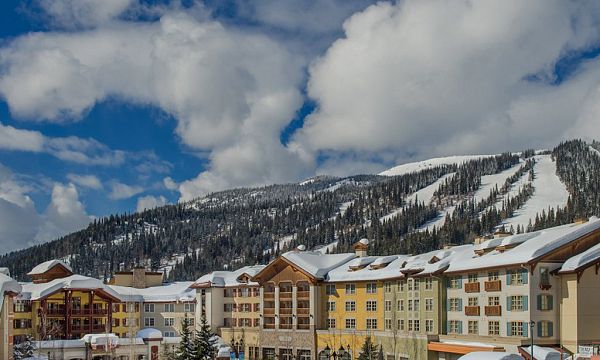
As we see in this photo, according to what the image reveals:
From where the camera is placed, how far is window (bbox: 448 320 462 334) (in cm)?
5818

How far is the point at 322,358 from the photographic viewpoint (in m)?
73.1

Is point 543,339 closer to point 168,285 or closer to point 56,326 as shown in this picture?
point 56,326

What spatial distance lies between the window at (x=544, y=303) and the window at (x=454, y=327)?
9451mm

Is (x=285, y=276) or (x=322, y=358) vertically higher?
(x=285, y=276)

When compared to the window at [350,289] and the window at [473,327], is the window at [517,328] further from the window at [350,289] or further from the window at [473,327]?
the window at [350,289]

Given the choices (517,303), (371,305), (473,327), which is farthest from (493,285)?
(371,305)

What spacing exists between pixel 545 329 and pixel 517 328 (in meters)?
1.96

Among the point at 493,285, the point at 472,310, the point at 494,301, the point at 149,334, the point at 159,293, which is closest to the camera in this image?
the point at 493,285

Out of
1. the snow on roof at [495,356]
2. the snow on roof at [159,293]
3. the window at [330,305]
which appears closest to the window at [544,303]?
the snow on roof at [495,356]

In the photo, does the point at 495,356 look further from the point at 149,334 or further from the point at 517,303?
the point at 149,334

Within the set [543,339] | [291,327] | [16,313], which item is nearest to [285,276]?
[291,327]

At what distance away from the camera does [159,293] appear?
91.4 meters

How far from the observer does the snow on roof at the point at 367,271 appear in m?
68.3

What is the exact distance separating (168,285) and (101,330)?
14888 mm
